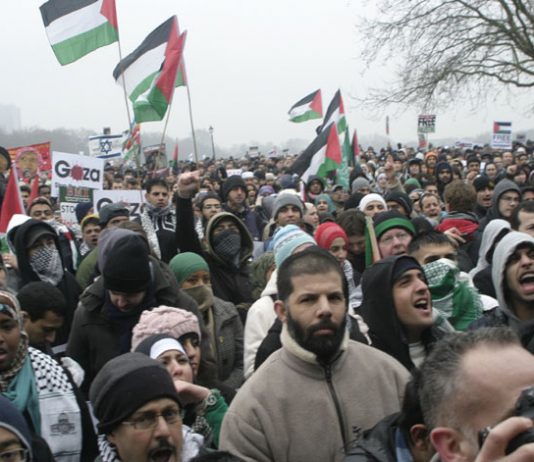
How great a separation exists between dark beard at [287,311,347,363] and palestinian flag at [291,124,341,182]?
7.38 m

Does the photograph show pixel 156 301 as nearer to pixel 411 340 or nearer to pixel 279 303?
pixel 279 303

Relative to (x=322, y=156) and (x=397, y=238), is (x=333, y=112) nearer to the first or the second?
(x=322, y=156)

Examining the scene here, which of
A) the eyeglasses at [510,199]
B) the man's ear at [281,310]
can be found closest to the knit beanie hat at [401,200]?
the eyeglasses at [510,199]

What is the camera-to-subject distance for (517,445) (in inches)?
53.5

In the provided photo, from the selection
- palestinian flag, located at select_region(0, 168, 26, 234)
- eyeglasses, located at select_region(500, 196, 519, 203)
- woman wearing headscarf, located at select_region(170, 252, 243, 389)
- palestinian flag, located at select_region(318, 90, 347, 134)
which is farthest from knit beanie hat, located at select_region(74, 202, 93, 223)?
eyeglasses, located at select_region(500, 196, 519, 203)

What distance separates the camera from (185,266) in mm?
4699

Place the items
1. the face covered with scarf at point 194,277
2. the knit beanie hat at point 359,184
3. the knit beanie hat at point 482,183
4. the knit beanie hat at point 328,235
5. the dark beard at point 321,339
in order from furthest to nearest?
the knit beanie hat at point 359,184
the knit beanie hat at point 482,183
the knit beanie hat at point 328,235
the face covered with scarf at point 194,277
the dark beard at point 321,339

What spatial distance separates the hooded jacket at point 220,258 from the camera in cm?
552

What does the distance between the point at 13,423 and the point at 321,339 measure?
1.14m

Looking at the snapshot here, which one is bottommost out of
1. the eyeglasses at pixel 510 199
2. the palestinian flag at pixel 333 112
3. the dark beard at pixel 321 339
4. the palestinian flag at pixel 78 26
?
the eyeglasses at pixel 510 199

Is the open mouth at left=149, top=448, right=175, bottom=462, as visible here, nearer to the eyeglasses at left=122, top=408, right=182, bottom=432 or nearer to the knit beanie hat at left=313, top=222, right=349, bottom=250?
the eyeglasses at left=122, top=408, right=182, bottom=432

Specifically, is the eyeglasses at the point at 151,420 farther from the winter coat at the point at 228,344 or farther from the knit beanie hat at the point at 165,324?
the winter coat at the point at 228,344

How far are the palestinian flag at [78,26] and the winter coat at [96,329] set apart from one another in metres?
5.93

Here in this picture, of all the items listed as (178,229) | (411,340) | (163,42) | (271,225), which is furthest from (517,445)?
(163,42)
